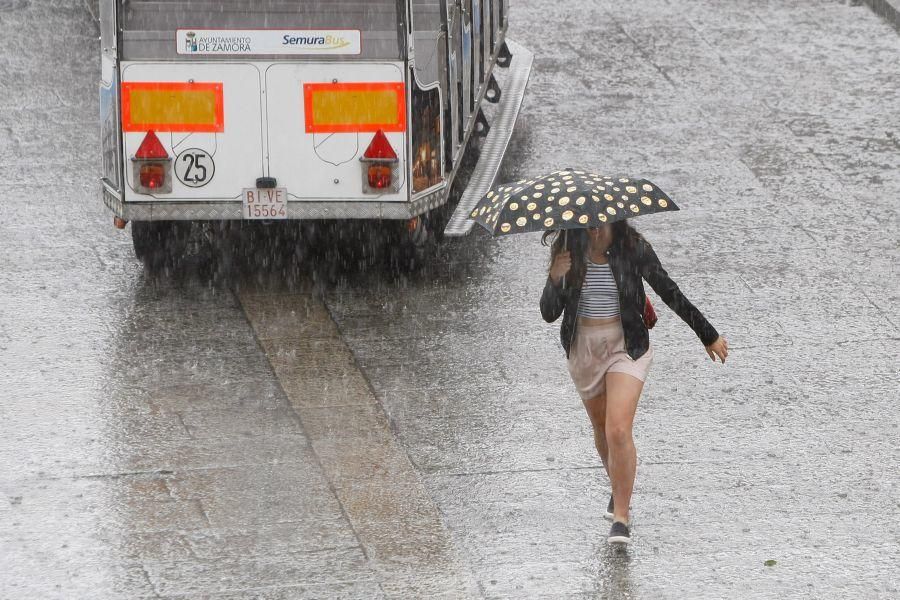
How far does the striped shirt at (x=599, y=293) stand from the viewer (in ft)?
25.1

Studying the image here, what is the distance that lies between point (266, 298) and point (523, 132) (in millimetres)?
4352

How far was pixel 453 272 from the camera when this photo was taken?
11961mm

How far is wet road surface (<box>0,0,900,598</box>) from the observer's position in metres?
7.65

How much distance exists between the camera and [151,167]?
36.3 feet

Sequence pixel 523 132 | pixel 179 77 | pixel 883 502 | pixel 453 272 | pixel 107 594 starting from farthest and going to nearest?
1. pixel 523 132
2. pixel 453 272
3. pixel 179 77
4. pixel 883 502
5. pixel 107 594

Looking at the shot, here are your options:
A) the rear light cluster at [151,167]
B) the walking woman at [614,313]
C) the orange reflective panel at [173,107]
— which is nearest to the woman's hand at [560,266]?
the walking woman at [614,313]

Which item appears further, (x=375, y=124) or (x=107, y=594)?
(x=375, y=124)

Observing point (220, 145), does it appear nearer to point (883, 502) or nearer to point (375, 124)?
point (375, 124)

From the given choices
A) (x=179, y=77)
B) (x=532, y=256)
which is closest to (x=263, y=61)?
(x=179, y=77)

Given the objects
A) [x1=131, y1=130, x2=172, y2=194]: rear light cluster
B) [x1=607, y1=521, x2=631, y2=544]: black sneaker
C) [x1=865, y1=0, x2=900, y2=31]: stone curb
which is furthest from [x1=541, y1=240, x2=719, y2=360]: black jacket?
[x1=865, y1=0, x2=900, y2=31]: stone curb

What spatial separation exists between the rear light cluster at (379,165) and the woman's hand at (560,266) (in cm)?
364

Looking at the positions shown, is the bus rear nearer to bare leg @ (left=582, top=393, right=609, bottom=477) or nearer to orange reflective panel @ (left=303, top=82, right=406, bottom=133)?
orange reflective panel @ (left=303, top=82, right=406, bottom=133)

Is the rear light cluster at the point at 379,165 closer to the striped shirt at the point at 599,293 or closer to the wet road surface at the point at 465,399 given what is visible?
the wet road surface at the point at 465,399

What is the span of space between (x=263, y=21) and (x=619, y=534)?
4770 millimetres
